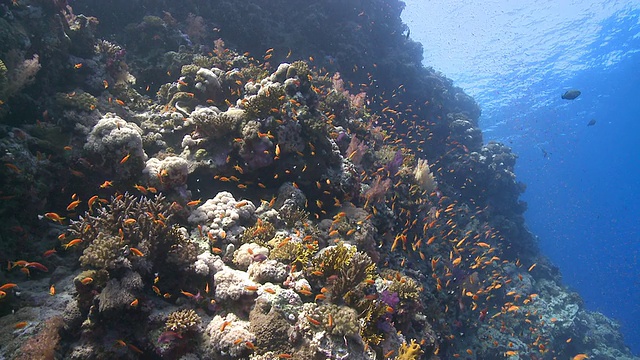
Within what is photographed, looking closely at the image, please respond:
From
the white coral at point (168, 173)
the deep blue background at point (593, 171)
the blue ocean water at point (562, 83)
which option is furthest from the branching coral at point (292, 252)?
the deep blue background at point (593, 171)

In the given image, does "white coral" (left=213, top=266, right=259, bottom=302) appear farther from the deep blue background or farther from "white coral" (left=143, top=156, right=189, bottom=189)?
the deep blue background

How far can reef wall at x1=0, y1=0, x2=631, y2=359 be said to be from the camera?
455 centimetres

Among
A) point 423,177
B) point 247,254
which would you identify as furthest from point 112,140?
point 423,177

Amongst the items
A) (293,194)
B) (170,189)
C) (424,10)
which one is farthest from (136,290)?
(424,10)

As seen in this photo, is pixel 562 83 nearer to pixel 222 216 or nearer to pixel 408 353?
pixel 408 353

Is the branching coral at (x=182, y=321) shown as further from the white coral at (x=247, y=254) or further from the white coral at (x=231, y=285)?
the white coral at (x=247, y=254)

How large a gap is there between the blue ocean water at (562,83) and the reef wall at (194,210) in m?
20.5

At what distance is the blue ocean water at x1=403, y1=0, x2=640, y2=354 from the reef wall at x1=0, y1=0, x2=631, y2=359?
67.1 ft

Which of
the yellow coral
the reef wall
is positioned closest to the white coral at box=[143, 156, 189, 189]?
the reef wall

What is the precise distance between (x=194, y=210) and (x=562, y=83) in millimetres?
54151

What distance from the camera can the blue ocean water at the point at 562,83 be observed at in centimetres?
3484

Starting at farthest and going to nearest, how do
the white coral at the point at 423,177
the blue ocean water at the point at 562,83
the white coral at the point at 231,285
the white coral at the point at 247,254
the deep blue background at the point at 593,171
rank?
the deep blue background at the point at 593,171, the blue ocean water at the point at 562,83, the white coral at the point at 423,177, the white coral at the point at 247,254, the white coral at the point at 231,285

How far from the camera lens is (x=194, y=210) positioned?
6.72 m

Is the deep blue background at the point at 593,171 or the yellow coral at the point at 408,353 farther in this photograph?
the deep blue background at the point at 593,171
